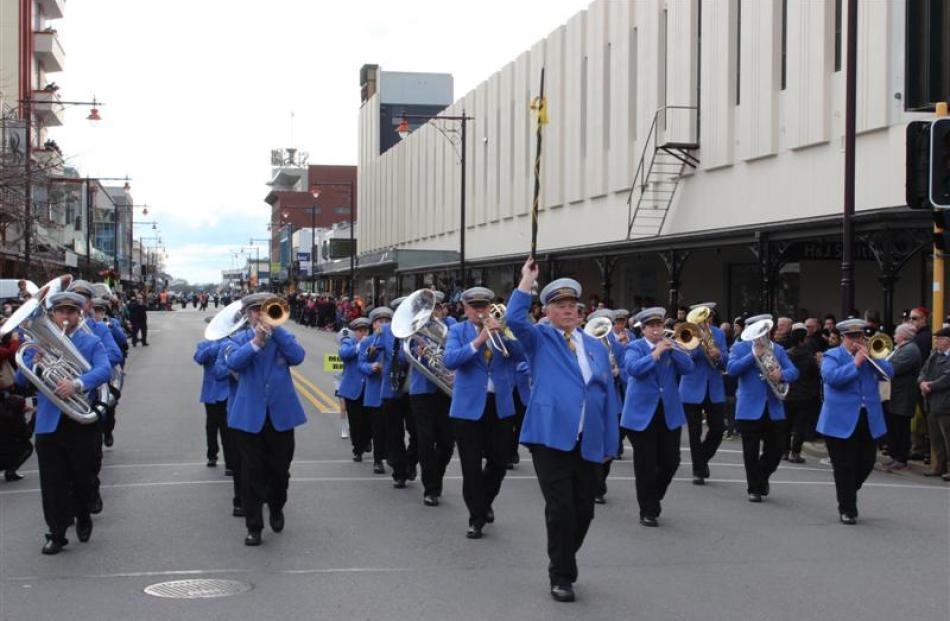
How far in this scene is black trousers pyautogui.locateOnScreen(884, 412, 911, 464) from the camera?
13602 mm

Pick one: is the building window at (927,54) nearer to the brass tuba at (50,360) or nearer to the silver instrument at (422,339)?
the silver instrument at (422,339)

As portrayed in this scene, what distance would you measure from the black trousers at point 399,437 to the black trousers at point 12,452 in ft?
12.7

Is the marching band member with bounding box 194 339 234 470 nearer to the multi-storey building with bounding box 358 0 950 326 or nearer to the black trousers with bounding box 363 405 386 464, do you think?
the black trousers with bounding box 363 405 386 464

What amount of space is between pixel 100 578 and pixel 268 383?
1949 mm

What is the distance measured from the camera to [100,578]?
7539 mm

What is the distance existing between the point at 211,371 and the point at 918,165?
22.6 feet

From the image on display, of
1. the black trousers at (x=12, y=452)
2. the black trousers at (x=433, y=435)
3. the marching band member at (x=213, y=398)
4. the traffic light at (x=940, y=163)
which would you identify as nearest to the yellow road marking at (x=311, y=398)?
the marching band member at (x=213, y=398)

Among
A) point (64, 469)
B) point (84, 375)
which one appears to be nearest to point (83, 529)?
point (64, 469)

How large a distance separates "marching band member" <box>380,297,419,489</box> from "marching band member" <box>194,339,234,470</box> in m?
1.68

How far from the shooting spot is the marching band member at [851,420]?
31.9ft

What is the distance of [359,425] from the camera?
13406mm

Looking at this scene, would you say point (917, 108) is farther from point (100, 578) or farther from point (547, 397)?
point (100, 578)

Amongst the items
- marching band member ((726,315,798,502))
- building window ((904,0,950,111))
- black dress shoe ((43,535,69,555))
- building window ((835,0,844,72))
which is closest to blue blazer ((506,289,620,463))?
black dress shoe ((43,535,69,555))

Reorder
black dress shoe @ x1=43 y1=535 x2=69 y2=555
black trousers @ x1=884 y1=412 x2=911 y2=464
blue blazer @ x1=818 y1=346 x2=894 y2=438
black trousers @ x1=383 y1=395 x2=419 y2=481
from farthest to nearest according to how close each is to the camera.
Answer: black trousers @ x1=884 y1=412 x2=911 y2=464 < black trousers @ x1=383 y1=395 x2=419 y2=481 < blue blazer @ x1=818 y1=346 x2=894 y2=438 < black dress shoe @ x1=43 y1=535 x2=69 y2=555
